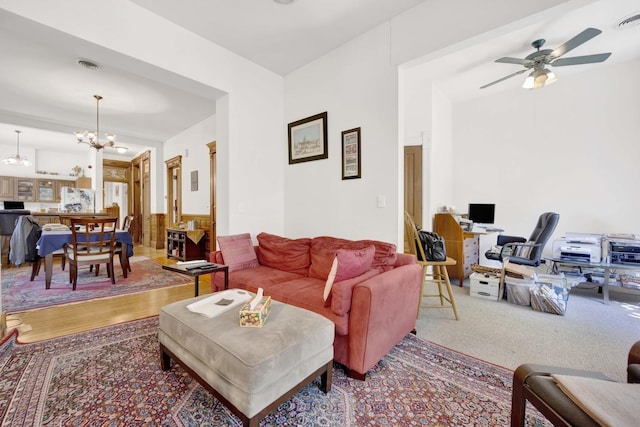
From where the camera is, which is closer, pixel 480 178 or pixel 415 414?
pixel 415 414

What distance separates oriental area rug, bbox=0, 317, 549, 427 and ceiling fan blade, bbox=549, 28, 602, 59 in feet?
10.9

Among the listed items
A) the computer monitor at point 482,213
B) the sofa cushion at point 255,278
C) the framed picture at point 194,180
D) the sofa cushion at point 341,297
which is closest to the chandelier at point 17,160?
the framed picture at point 194,180

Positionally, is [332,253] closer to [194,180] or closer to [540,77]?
[540,77]

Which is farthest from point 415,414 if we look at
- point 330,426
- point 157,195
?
point 157,195

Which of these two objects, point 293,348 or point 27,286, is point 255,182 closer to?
point 293,348

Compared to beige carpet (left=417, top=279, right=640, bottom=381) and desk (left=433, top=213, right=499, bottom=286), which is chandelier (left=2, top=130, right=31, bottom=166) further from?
beige carpet (left=417, top=279, right=640, bottom=381)

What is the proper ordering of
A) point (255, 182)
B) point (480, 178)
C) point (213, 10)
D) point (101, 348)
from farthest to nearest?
point (480, 178) < point (255, 182) < point (213, 10) < point (101, 348)

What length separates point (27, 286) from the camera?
364 centimetres

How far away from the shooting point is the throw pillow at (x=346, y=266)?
6.02 ft

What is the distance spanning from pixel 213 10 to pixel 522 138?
17.0 feet

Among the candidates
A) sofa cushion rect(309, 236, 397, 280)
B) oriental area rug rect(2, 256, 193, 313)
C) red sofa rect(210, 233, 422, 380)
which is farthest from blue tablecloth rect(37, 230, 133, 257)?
sofa cushion rect(309, 236, 397, 280)

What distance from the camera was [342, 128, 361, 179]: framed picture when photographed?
2.92m

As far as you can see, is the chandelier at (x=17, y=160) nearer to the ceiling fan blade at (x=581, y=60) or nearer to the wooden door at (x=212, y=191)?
the wooden door at (x=212, y=191)

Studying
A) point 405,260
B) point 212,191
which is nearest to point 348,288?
point 405,260
